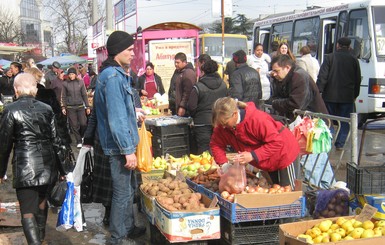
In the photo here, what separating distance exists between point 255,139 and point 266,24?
51.4ft

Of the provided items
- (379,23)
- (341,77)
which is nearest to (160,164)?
(341,77)

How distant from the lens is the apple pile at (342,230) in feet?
13.0

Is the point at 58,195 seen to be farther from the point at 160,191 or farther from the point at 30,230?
the point at 160,191

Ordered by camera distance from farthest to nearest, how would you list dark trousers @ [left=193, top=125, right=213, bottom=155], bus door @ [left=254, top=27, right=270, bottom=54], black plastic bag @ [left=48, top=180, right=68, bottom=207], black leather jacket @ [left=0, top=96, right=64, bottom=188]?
bus door @ [left=254, top=27, right=270, bottom=54] → dark trousers @ [left=193, top=125, right=213, bottom=155] → black plastic bag @ [left=48, top=180, right=68, bottom=207] → black leather jacket @ [left=0, top=96, right=64, bottom=188]

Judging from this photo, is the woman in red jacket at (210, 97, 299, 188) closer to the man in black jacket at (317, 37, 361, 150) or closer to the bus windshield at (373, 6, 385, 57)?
the man in black jacket at (317, 37, 361, 150)

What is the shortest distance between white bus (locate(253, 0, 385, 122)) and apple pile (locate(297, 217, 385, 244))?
8598mm

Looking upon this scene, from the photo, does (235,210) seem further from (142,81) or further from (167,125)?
(142,81)

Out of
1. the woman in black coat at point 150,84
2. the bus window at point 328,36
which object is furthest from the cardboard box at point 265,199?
the bus window at point 328,36

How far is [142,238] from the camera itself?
5.67 meters

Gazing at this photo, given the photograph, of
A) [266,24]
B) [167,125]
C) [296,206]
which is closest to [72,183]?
[296,206]

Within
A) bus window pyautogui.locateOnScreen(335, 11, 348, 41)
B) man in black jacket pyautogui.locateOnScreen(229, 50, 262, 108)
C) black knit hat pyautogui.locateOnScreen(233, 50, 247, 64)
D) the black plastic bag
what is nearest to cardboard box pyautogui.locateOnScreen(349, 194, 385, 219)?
the black plastic bag

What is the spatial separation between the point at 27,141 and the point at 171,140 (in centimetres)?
394

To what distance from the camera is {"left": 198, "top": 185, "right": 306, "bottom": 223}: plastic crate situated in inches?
174

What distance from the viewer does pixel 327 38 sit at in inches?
603
